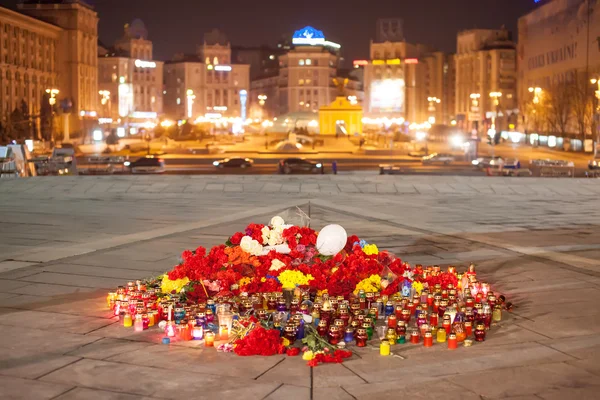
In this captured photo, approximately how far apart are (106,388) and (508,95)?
155297 mm

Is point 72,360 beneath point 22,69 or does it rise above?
beneath

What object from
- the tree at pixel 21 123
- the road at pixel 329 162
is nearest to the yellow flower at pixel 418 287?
the road at pixel 329 162

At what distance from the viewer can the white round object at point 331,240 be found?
11.0m

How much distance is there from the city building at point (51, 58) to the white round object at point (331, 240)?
305 ft

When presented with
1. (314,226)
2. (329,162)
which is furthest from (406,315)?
(329,162)

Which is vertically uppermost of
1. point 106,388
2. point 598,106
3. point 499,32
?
point 499,32

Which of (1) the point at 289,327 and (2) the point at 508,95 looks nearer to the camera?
(1) the point at 289,327

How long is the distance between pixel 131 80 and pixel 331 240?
176941 mm

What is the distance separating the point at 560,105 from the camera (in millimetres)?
97750

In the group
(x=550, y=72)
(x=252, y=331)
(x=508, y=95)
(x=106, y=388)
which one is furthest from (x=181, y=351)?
(x=508, y=95)

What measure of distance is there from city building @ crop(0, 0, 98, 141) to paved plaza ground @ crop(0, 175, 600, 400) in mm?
81047

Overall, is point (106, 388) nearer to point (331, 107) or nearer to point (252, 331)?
point (252, 331)

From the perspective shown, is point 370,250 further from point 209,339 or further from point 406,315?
point 209,339

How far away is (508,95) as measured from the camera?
15712 cm
